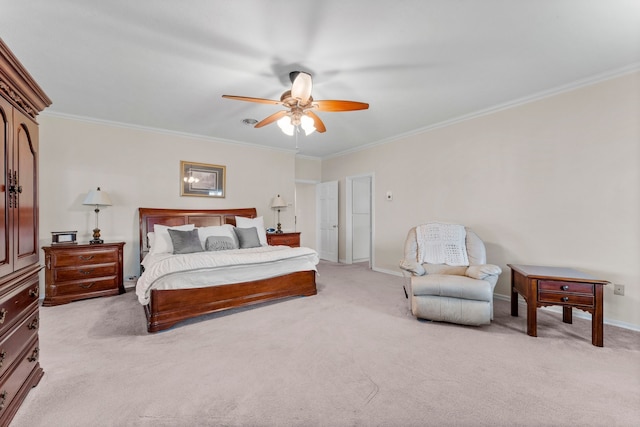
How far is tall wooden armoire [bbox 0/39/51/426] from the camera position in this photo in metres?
1.46

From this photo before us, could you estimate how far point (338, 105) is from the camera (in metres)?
2.69

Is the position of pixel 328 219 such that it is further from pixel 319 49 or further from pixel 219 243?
pixel 319 49

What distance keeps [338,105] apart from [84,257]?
12.4ft

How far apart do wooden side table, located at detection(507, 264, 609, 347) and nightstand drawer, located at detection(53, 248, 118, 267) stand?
4972 millimetres

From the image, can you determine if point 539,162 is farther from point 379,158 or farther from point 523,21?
point 379,158

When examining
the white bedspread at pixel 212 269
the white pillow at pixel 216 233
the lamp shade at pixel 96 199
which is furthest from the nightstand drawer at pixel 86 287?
the white pillow at pixel 216 233

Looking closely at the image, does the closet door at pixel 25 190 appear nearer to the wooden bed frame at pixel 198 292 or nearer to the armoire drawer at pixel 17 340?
the armoire drawer at pixel 17 340

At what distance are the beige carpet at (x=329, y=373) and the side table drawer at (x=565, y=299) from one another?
34 cm

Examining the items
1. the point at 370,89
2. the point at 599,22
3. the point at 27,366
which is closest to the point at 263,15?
the point at 370,89

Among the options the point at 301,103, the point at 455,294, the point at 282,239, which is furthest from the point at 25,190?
the point at 282,239

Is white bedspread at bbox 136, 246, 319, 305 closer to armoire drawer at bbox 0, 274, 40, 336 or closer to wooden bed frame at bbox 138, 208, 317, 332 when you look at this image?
wooden bed frame at bbox 138, 208, 317, 332

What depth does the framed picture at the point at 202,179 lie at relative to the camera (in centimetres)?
483

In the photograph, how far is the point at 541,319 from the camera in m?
2.96

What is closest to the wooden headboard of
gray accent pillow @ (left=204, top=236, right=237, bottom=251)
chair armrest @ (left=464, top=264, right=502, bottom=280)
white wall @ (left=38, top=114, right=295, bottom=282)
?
white wall @ (left=38, top=114, right=295, bottom=282)
